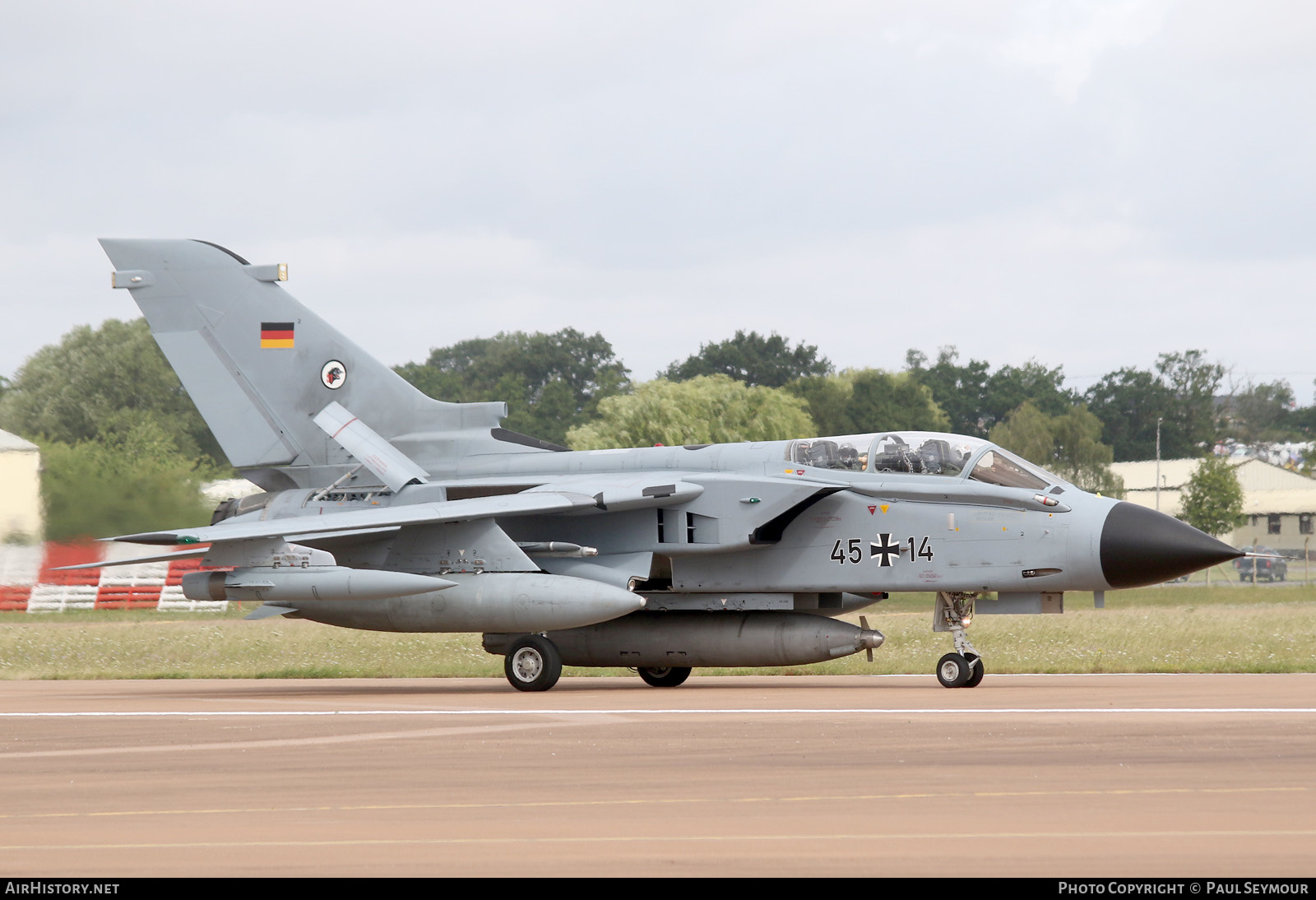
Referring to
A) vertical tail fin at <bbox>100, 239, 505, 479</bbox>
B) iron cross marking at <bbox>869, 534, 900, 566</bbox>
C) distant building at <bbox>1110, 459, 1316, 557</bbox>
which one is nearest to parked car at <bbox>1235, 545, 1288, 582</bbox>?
distant building at <bbox>1110, 459, 1316, 557</bbox>

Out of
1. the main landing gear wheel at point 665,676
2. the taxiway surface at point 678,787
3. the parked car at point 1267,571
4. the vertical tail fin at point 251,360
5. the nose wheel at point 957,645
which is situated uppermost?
the vertical tail fin at point 251,360

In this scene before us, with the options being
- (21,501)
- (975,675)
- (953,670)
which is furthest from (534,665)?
(21,501)

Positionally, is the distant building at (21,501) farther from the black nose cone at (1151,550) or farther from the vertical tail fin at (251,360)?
the black nose cone at (1151,550)

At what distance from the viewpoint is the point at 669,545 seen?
15547mm

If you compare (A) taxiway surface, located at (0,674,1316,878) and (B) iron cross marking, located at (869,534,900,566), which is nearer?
(A) taxiway surface, located at (0,674,1316,878)

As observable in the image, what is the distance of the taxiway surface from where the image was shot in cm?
529

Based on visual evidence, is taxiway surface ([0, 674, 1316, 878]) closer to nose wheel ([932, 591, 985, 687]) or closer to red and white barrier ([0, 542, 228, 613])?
nose wheel ([932, 591, 985, 687])

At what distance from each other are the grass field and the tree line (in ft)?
6.87

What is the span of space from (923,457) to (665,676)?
12.7 ft

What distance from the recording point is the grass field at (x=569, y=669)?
59.4ft

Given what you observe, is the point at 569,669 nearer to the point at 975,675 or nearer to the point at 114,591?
the point at 975,675

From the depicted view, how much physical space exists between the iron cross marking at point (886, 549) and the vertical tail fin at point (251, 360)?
17.0 ft

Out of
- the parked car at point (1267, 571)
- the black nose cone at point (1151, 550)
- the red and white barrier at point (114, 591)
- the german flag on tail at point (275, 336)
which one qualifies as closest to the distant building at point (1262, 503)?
the parked car at point (1267, 571)

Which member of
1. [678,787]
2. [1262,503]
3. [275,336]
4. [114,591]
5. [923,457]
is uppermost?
[1262,503]
